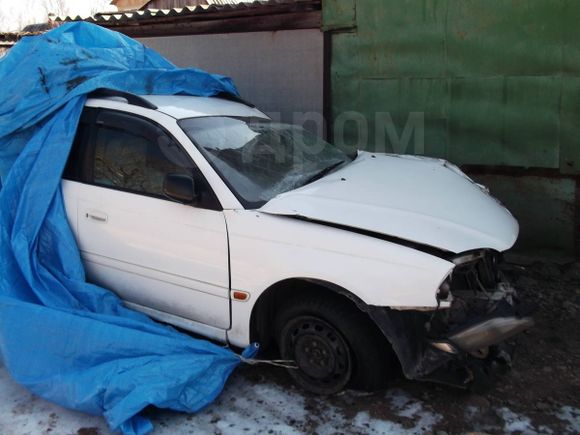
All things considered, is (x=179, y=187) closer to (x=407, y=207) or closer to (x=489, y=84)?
(x=407, y=207)

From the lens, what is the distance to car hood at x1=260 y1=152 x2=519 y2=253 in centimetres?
283

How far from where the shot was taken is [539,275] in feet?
15.8

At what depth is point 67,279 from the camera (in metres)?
3.55

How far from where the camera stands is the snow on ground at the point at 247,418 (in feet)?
9.43

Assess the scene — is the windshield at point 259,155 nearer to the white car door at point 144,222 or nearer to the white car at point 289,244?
the white car at point 289,244

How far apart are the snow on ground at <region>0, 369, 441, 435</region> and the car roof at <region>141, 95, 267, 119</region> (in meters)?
1.82

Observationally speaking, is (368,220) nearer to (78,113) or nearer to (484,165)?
(78,113)

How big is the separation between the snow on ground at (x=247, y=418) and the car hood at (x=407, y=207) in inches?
38.9

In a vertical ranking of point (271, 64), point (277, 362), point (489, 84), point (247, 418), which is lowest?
point (247, 418)

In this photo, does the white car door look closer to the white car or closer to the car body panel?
the white car

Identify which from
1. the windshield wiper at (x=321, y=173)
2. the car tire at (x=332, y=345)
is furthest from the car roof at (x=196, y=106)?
the car tire at (x=332, y=345)

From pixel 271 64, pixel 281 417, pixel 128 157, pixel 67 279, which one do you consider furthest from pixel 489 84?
pixel 67 279

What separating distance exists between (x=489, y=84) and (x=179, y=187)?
348 centimetres

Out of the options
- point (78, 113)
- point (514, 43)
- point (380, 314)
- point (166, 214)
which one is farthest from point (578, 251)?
point (78, 113)
